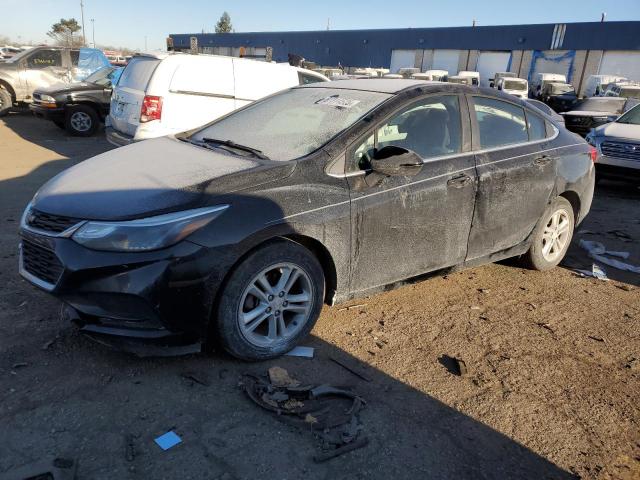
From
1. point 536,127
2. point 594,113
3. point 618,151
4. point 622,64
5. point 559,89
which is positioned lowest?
point 618,151

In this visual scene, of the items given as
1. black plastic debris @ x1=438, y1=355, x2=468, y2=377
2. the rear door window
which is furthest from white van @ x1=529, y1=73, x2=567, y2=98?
black plastic debris @ x1=438, y1=355, x2=468, y2=377

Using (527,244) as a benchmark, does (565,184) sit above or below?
above

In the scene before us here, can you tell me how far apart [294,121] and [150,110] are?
4.54 meters

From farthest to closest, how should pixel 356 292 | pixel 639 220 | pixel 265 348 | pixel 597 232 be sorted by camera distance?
pixel 639 220 → pixel 597 232 → pixel 356 292 → pixel 265 348

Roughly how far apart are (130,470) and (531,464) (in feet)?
6.22

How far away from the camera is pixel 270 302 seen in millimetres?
3213

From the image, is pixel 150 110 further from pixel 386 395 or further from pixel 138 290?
pixel 386 395

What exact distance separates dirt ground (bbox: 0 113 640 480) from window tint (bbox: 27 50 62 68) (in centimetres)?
1239

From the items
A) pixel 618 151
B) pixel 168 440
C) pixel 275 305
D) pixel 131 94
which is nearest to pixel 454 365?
pixel 275 305

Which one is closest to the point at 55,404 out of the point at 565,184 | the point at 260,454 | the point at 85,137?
the point at 260,454

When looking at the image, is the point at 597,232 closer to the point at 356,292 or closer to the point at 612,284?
the point at 612,284

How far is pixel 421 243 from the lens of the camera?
3.81m

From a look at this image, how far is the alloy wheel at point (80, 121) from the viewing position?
12.5m

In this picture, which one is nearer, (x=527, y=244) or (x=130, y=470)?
(x=130, y=470)
